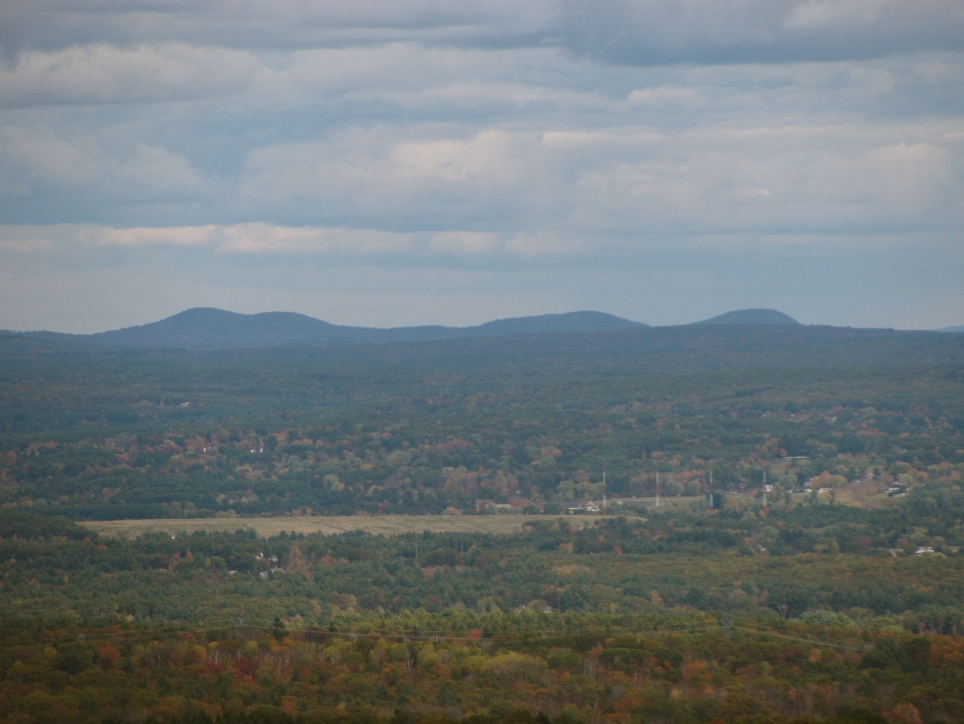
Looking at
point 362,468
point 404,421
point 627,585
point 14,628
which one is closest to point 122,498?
point 362,468

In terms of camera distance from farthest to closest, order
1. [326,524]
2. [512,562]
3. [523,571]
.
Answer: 1. [326,524]
2. [512,562]
3. [523,571]

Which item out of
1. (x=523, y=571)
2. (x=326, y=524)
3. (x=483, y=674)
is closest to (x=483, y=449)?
(x=326, y=524)

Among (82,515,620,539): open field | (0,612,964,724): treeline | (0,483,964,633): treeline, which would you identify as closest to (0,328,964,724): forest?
(0,612,964,724): treeline

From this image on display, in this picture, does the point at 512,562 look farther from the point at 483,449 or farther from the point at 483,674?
the point at 483,449

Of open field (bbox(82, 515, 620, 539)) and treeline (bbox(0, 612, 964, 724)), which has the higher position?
treeline (bbox(0, 612, 964, 724))

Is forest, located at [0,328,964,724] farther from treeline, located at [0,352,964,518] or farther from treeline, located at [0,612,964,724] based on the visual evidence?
treeline, located at [0,352,964,518]

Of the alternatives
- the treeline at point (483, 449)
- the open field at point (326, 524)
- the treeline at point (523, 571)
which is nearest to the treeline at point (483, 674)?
the treeline at point (523, 571)
